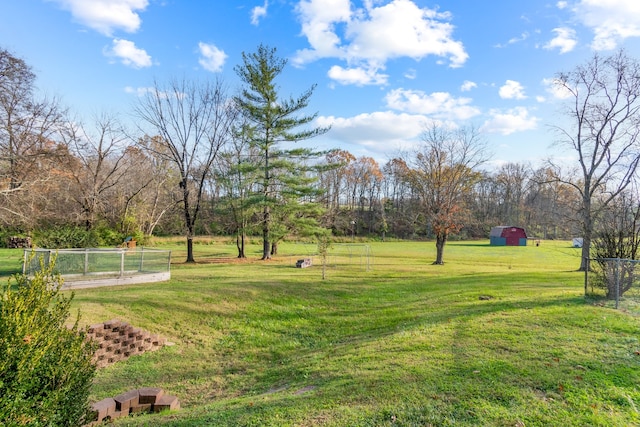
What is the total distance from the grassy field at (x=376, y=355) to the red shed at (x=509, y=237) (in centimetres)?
4328

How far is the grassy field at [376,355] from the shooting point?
161 inches

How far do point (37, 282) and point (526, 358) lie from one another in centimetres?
687

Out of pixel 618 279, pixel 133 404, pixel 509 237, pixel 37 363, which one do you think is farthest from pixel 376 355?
pixel 509 237

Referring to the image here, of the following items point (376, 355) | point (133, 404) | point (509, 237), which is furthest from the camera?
point (509, 237)

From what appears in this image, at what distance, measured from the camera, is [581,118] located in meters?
20.9

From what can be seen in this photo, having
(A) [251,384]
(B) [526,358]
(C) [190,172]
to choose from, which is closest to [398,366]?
(B) [526,358]

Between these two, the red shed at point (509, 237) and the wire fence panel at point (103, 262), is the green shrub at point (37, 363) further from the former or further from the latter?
the red shed at point (509, 237)

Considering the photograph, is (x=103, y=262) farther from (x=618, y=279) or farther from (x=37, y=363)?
(x=618, y=279)

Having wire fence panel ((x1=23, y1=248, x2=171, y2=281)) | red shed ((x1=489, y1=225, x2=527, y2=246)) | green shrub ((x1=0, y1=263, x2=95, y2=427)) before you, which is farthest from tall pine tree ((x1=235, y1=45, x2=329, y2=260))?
red shed ((x1=489, y1=225, x2=527, y2=246))

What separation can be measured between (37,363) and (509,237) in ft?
195

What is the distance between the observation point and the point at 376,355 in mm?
6363

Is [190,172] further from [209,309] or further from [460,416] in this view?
[460,416]

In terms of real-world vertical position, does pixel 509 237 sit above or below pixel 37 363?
below

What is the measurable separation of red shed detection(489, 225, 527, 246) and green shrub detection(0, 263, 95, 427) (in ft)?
191
